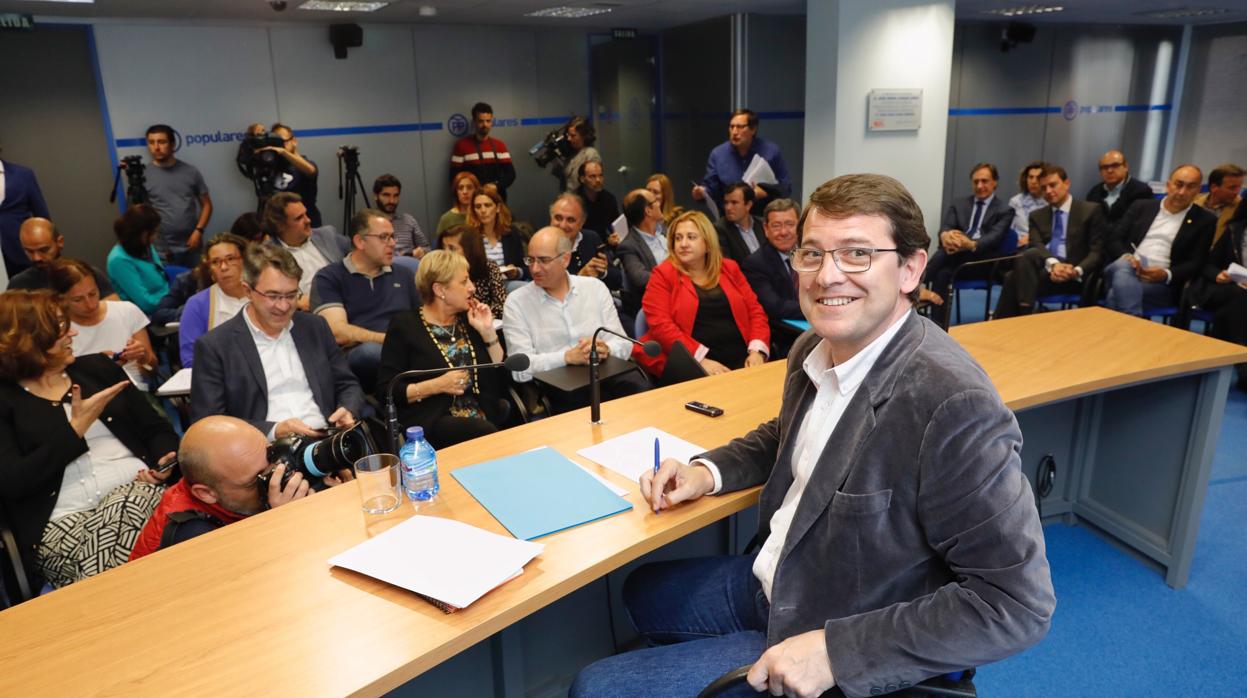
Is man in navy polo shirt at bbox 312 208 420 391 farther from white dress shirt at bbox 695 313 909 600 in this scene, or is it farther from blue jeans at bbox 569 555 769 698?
white dress shirt at bbox 695 313 909 600

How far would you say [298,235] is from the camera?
455cm

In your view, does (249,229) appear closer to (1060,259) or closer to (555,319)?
(555,319)

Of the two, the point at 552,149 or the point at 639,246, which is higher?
the point at 552,149

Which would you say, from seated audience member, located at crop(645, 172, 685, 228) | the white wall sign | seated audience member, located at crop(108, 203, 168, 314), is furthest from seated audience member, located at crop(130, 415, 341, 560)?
the white wall sign

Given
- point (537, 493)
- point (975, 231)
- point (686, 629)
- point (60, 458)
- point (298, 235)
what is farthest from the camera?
point (975, 231)

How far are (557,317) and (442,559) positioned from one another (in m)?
2.00

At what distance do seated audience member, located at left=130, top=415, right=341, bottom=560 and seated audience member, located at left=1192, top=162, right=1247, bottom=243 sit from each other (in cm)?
560

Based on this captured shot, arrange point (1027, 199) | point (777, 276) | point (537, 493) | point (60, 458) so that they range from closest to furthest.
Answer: point (537, 493) → point (60, 458) → point (777, 276) → point (1027, 199)

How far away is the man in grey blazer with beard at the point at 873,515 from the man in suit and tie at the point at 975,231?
4922 mm

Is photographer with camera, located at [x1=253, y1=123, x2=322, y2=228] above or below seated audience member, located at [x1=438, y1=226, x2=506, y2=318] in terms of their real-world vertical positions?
Answer: above

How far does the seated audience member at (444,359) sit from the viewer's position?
Answer: 2988 mm

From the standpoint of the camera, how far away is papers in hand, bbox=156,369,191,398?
2895 millimetres

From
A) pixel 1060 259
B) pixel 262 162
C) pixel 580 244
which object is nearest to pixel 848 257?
pixel 580 244

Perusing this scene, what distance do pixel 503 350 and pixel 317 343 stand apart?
0.78 metres
